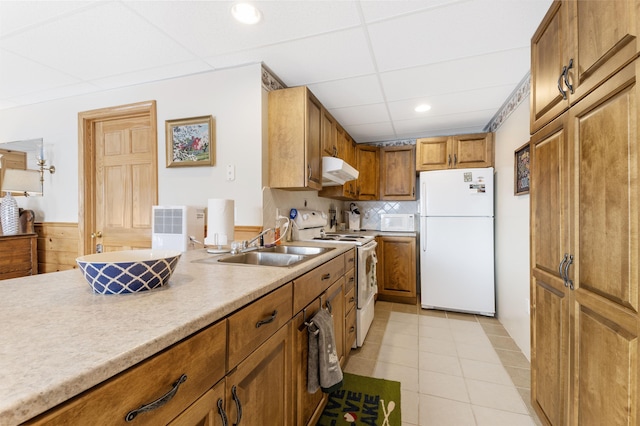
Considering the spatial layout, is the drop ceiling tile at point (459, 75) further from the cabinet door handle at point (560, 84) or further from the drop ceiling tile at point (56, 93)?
the drop ceiling tile at point (56, 93)

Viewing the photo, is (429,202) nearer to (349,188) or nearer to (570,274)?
(349,188)

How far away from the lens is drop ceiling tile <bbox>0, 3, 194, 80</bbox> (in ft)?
5.21

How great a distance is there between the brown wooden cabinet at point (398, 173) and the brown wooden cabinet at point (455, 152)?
292mm

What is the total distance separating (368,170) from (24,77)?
3.47 metres

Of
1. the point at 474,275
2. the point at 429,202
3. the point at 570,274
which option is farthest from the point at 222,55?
the point at 474,275

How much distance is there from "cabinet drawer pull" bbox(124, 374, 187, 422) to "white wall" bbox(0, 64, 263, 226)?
1.45 metres

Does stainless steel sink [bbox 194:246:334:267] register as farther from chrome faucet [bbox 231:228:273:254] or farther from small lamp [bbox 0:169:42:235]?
small lamp [bbox 0:169:42:235]

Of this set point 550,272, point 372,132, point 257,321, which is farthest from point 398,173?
point 257,321

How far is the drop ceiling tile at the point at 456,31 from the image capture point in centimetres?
148

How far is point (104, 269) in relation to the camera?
2.62 feet

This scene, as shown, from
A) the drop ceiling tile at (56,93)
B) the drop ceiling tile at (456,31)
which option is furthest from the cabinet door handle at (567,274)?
the drop ceiling tile at (56,93)

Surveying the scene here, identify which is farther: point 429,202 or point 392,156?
point 392,156

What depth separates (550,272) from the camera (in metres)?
1.33

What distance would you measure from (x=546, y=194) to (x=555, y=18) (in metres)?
0.78
